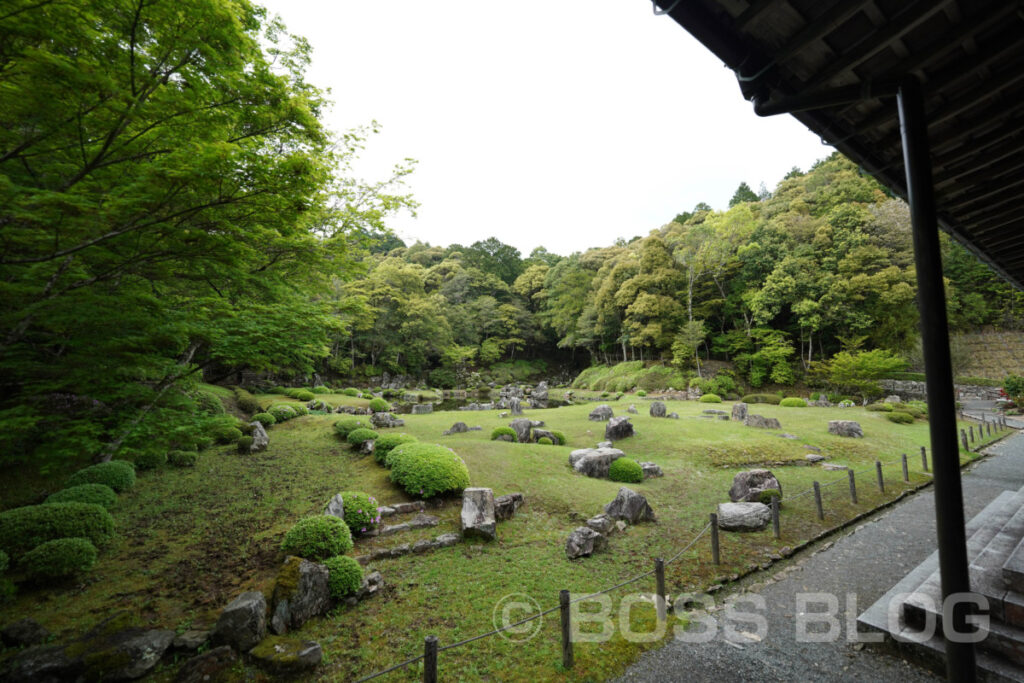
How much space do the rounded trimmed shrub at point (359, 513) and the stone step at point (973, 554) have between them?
22.3 ft

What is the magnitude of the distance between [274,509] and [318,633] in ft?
12.0

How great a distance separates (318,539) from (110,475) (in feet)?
18.6

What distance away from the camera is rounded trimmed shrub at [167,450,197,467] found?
8.98 m

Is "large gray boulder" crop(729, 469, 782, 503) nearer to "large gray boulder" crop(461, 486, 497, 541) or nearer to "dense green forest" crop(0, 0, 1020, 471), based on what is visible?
"large gray boulder" crop(461, 486, 497, 541)

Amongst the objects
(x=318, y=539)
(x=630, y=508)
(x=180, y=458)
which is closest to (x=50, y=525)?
(x=318, y=539)

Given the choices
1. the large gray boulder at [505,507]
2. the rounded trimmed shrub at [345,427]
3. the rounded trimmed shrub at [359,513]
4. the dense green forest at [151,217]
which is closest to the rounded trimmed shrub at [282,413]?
the rounded trimmed shrub at [345,427]

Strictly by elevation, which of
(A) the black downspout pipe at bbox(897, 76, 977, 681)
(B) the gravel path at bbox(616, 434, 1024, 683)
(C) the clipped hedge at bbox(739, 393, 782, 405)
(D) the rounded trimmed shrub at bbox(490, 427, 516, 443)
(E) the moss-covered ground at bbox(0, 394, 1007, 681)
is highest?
(A) the black downspout pipe at bbox(897, 76, 977, 681)

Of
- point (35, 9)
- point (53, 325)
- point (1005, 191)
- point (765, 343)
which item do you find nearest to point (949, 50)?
point (1005, 191)

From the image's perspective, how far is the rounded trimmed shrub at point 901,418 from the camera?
1502 cm

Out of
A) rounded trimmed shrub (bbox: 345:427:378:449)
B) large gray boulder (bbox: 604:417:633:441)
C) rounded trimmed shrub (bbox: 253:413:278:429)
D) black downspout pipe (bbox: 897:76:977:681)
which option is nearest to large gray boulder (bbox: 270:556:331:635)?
black downspout pipe (bbox: 897:76:977:681)

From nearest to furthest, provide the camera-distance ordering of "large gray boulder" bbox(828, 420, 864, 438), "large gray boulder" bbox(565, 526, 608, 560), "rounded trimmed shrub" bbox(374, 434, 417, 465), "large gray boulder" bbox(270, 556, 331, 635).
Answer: "large gray boulder" bbox(270, 556, 331, 635) < "large gray boulder" bbox(565, 526, 608, 560) < "rounded trimmed shrub" bbox(374, 434, 417, 465) < "large gray boulder" bbox(828, 420, 864, 438)

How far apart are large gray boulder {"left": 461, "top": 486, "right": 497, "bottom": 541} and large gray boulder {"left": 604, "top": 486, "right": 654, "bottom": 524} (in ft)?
7.51

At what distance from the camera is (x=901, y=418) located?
49.6ft

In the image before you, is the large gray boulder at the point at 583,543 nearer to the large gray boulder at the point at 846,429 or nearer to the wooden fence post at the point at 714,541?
the wooden fence post at the point at 714,541
